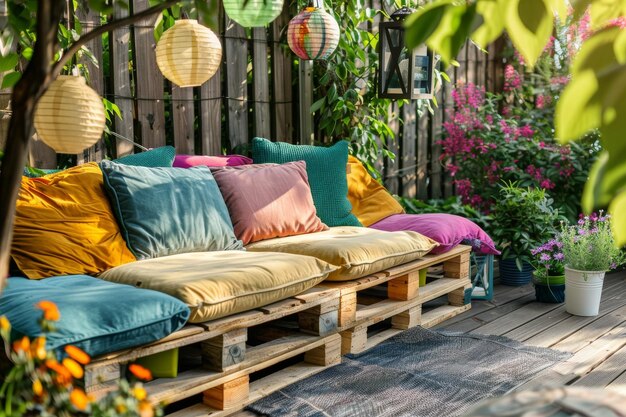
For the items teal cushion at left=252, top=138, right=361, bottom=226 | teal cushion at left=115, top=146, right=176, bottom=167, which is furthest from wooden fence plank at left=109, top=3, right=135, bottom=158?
teal cushion at left=252, top=138, right=361, bottom=226

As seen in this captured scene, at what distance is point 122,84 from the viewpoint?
3623 mm

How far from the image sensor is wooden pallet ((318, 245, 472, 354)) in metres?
→ 3.35

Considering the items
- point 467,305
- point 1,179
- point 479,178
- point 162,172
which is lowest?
point 467,305

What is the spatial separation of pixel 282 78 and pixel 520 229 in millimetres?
1704

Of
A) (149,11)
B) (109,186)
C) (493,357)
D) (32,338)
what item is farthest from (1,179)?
(493,357)

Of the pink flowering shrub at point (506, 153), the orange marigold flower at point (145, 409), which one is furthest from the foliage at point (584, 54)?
the pink flowering shrub at point (506, 153)

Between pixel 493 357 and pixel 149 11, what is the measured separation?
8.99 feet

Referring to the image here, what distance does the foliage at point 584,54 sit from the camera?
1.77 ft

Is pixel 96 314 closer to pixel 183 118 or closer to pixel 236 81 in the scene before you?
pixel 183 118

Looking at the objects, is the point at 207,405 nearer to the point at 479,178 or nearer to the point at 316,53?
the point at 316,53

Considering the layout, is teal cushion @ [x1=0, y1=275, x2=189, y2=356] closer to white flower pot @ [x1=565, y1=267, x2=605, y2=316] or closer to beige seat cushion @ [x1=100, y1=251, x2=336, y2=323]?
beige seat cushion @ [x1=100, y1=251, x2=336, y2=323]

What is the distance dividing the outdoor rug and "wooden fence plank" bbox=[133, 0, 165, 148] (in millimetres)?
1469

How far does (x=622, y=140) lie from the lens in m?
0.54

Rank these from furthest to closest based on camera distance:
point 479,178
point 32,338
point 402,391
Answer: point 479,178 < point 402,391 < point 32,338
